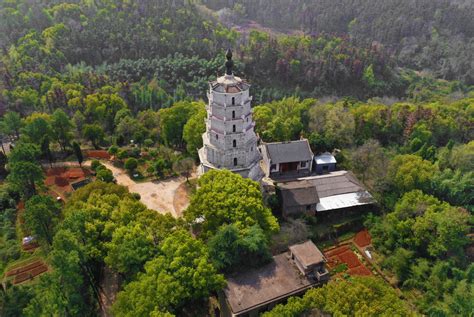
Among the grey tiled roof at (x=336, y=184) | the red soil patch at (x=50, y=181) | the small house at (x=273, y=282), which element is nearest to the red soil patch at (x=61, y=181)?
the red soil patch at (x=50, y=181)

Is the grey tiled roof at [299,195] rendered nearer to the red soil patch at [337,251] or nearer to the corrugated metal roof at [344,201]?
the corrugated metal roof at [344,201]

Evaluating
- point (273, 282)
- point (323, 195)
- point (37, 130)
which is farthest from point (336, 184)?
point (37, 130)

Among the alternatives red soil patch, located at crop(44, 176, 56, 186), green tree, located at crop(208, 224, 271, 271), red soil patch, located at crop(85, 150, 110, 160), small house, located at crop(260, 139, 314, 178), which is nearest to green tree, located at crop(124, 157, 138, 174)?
red soil patch, located at crop(85, 150, 110, 160)

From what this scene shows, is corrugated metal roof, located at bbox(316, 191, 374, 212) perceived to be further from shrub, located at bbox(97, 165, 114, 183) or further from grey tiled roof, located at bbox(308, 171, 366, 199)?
shrub, located at bbox(97, 165, 114, 183)

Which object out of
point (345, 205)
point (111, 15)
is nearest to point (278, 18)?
point (111, 15)

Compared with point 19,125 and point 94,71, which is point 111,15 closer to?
point 94,71

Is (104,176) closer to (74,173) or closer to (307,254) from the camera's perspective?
(74,173)
